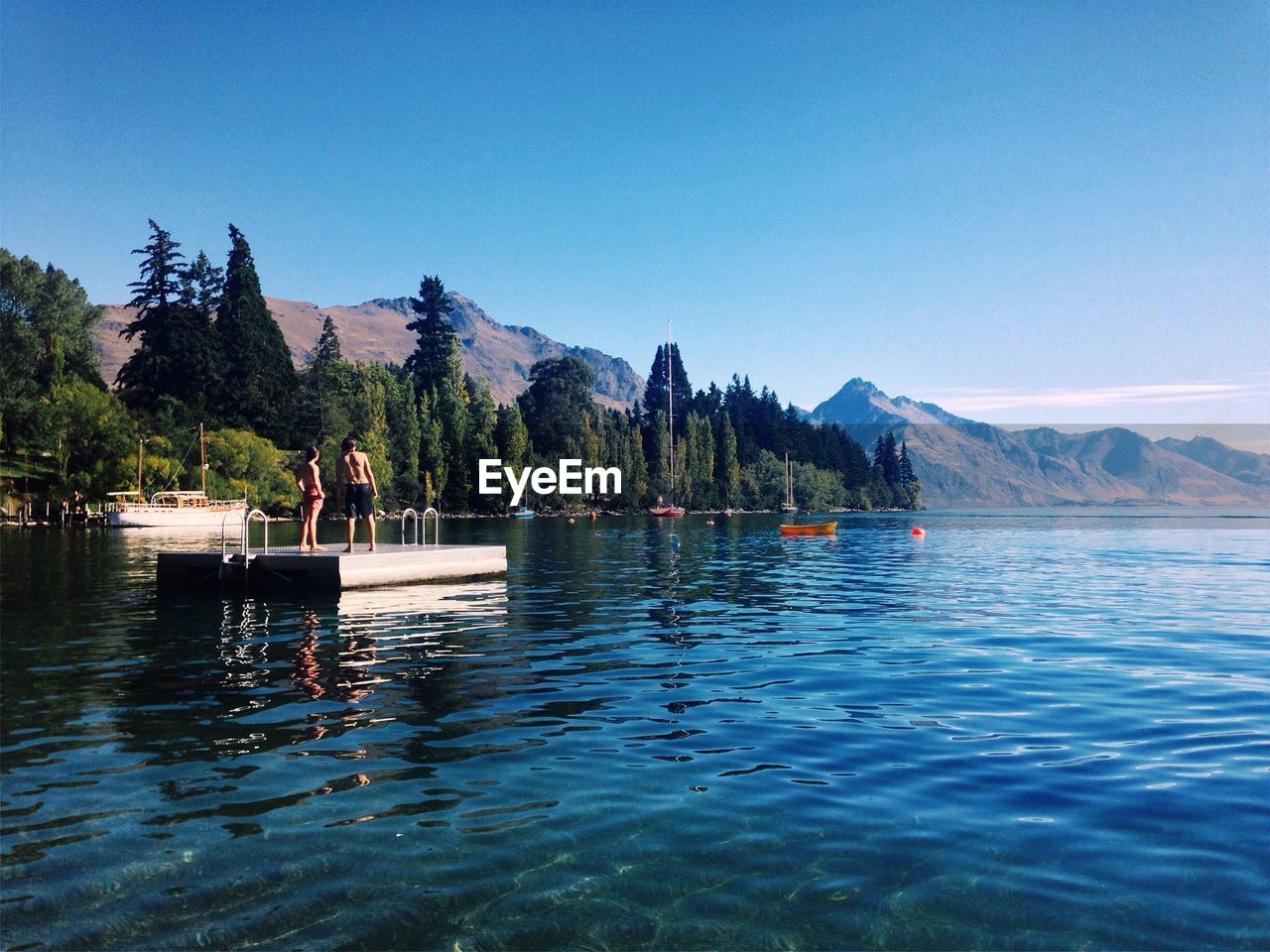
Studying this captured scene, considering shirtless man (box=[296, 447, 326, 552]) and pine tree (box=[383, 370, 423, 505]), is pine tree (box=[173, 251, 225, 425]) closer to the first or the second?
pine tree (box=[383, 370, 423, 505])

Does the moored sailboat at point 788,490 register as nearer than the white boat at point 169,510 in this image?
No

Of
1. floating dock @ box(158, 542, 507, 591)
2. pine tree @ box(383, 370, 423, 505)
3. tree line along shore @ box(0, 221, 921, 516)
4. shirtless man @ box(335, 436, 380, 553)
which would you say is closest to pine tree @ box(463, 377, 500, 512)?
tree line along shore @ box(0, 221, 921, 516)

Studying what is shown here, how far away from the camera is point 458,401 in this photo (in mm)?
133375

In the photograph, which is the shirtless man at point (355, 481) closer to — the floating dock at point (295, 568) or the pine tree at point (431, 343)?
the floating dock at point (295, 568)

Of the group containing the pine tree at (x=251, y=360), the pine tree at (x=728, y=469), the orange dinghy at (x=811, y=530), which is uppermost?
the pine tree at (x=251, y=360)

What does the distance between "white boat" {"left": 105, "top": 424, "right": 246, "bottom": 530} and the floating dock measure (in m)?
51.6

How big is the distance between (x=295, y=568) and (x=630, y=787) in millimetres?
21080

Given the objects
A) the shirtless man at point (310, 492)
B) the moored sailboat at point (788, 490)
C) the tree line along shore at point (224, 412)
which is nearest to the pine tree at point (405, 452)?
the tree line along shore at point (224, 412)

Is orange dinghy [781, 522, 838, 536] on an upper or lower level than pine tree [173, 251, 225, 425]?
lower

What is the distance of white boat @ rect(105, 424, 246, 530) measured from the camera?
83.0m

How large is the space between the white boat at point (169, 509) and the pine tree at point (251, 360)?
67.7 feet

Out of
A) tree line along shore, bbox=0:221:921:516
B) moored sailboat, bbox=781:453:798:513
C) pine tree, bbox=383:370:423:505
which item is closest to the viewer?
tree line along shore, bbox=0:221:921:516

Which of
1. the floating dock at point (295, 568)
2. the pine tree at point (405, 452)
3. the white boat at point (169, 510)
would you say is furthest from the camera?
the pine tree at point (405, 452)

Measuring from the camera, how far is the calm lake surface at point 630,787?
20.5 ft
